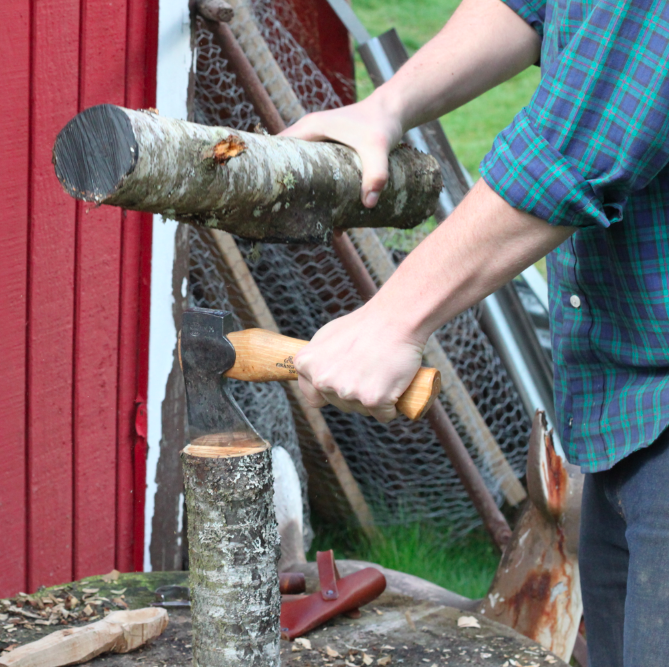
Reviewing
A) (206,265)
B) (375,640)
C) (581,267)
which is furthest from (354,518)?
(581,267)

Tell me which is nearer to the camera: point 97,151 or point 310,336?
point 97,151

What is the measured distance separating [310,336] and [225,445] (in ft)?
7.48

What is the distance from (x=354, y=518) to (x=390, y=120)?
2597 mm

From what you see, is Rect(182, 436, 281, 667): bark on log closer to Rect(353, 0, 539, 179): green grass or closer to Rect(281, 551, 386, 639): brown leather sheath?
Rect(281, 551, 386, 639): brown leather sheath

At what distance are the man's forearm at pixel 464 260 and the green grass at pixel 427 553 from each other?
9.02 ft

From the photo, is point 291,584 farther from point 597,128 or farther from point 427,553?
point 427,553

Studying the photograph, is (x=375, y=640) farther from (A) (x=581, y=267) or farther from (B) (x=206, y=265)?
(B) (x=206, y=265)

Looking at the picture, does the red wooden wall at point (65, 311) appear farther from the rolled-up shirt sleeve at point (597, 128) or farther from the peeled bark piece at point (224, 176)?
the rolled-up shirt sleeve at point (597, 128)

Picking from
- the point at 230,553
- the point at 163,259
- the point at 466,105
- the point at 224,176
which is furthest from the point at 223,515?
the point at 466,105

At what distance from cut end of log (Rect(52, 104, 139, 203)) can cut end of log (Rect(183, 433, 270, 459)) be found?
448 millimetres

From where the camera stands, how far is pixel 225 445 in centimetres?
134

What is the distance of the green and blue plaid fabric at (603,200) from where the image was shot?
999 millimetres

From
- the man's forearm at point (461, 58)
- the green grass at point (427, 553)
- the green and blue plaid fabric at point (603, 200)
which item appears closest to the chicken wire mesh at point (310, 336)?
the green grass at point (427, 553)

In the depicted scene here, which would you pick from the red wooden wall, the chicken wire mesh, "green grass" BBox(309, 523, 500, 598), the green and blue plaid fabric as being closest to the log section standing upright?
the green and blue plaid fabric
